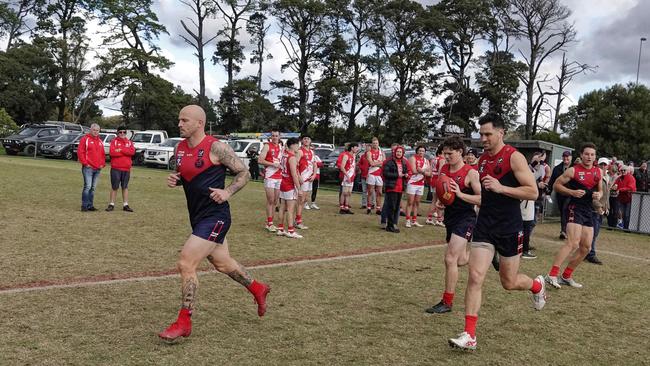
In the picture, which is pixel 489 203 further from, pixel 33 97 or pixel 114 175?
pixel 33 97

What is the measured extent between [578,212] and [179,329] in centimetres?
580

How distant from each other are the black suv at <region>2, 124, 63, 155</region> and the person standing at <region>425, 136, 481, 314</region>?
31.3m

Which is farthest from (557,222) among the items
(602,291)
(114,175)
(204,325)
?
(204,325)

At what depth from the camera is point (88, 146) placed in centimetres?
1152

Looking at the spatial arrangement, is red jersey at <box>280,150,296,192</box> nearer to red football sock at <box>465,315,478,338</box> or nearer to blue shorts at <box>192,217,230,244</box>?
blue shorts at <box>192,217,230,244</box>

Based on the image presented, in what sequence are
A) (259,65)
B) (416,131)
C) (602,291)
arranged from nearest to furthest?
(602,291), (416,131), (259,65)

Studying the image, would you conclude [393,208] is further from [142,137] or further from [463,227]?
[142,137]

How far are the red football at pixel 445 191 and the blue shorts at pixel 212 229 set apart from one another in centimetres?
241

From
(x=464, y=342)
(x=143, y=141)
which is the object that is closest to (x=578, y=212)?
(x=464, y=342)

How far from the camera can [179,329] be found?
4.57 metres

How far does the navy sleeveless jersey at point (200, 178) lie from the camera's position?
190 inches

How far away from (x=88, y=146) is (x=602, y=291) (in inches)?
392

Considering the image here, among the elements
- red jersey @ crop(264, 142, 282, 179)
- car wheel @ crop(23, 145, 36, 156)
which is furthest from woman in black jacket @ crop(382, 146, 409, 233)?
car wheel @ crop(23, 145, 36, 156)

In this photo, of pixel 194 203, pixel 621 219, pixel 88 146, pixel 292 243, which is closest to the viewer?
pixel 194 203
